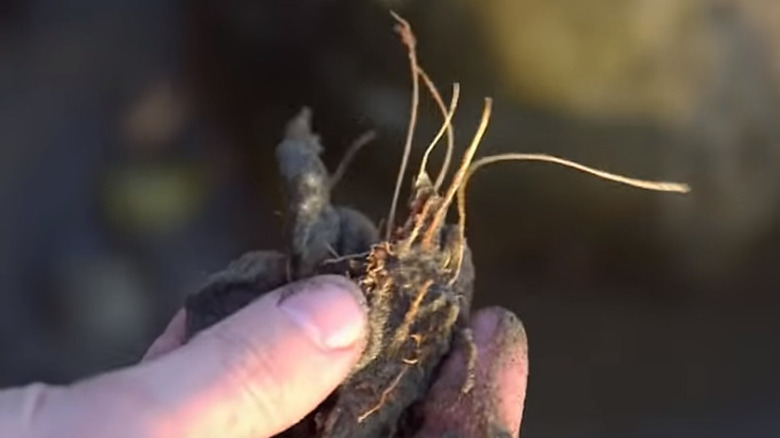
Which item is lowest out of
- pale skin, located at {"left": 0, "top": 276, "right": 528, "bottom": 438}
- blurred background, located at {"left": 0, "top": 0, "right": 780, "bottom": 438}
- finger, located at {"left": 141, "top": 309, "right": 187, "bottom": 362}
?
blurred background, located at {"left": 0, "top": 0, "right": 780, "bottom": 438}

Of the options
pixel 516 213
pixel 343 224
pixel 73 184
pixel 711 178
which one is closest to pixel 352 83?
pixel 516 213

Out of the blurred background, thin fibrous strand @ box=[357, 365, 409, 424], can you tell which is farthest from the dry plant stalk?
the blurred background

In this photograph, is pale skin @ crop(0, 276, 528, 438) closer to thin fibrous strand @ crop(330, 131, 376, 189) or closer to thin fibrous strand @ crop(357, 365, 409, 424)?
thin fibrous strand @ crop(357, 365, 409, 424)

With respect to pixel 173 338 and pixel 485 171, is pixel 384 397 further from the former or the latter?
pixel 485 171

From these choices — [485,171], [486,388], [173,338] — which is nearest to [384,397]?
A: [486,388]

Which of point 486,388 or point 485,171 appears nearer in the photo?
point 486,388
